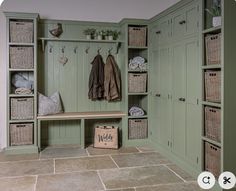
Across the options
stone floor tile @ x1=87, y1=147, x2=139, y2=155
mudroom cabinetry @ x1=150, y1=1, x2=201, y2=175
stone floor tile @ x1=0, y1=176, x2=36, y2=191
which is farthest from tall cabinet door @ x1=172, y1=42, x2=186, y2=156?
stone floor tile @ x1=0, y1=176, x2=36, y2=191

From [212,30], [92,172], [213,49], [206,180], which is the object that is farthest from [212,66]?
[92,172]

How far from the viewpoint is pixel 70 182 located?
3361 mm

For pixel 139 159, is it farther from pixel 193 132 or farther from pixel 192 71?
pixel 192 71

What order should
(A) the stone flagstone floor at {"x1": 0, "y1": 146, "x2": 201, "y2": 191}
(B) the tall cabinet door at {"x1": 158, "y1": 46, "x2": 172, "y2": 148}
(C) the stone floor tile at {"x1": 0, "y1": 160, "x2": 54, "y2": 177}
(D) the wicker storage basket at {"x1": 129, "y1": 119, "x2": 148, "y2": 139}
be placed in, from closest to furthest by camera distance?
(A) the stone flagstone floor at {"x1": 0, "y1": 146, "x2": 201, "y2": 191} → (C) the stone floor tile at {"x1": 0, "y1": 160, "x2": 54, "y2": 177} → (B) the tall cabinet door at {"x1": 158, "y1": 46, "x2": 172, "y2": 148} → (D) the wicker storage basket at {"x1": 129, "y1": 119, "x2": 148, "y2": 139}

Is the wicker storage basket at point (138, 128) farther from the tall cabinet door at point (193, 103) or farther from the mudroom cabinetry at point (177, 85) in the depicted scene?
the tall cabinet door at point (193, 103)

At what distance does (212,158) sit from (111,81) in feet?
7.92

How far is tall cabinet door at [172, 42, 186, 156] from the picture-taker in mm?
3818

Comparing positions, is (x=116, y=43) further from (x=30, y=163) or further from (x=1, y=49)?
(x=30, y=163)

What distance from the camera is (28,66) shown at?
15.0ft

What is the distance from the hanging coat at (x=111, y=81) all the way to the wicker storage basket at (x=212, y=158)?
2193 millimetres

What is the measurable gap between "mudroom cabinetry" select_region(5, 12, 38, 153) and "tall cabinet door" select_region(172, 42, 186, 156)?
2.19m

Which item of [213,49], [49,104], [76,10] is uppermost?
[76,10]

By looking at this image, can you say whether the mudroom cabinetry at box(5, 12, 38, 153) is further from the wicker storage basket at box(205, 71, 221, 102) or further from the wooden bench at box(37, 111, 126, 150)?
the wicker storage basket at box(205, 71, 221, 102)

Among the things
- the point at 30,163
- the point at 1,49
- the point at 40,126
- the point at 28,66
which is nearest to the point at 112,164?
the point at 30,163
